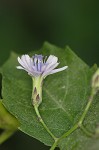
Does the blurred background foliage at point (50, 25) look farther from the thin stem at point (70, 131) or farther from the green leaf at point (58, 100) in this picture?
the thin stem at point (70, 131)

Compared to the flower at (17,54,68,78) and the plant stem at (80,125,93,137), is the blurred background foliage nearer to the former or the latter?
the flower at (17,54,68,78)

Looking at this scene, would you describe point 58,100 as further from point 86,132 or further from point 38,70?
point 86,132

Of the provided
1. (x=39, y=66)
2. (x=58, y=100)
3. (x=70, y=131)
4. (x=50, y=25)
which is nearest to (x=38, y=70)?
(x=39, y=66)

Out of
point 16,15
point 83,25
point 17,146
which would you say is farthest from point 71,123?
point 16,15

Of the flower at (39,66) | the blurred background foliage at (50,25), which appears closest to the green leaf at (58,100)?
the flower at (39,66)

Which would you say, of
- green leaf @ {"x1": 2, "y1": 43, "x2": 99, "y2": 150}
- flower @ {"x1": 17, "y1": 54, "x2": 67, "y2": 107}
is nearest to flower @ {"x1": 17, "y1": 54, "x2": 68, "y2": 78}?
flower @ {"x1": 17, "y1": 54, "x2": 67, "y2": 107}
